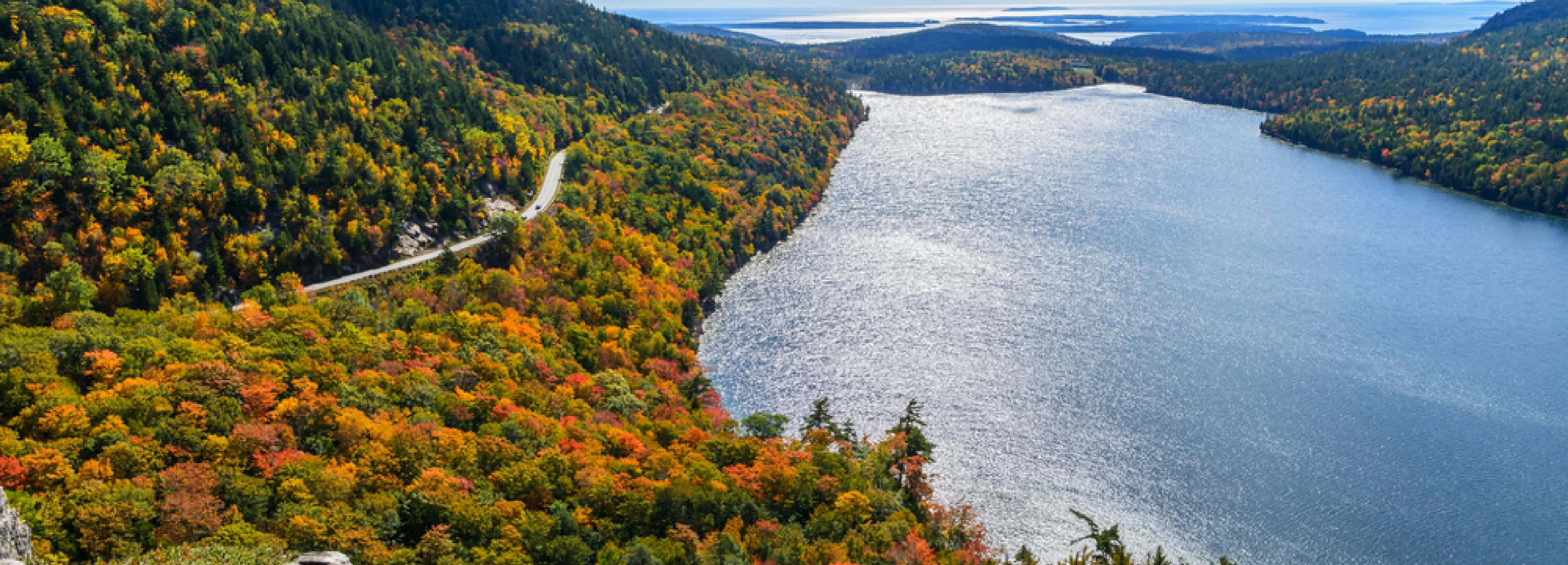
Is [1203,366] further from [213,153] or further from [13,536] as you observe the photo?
[213,153]

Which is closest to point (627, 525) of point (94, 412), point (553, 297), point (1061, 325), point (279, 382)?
point (279, 382)

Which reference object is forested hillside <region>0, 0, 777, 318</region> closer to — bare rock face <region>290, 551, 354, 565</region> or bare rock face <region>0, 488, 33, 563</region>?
bare rock face <region>0, 488, 33, 563</region>

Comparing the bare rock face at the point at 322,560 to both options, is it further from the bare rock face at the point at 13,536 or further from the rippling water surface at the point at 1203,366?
the rippling water surface at the point at 1203,366

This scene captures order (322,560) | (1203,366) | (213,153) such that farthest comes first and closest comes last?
1. (1203,366)
2. (213,153)
3. (322,560)

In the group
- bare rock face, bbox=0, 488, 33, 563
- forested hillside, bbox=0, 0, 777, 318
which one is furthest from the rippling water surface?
bare rock face, bbox=0, 488, 33, 563

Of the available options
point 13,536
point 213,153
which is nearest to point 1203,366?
point 13,536

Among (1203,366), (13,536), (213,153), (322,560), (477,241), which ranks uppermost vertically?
(213,153)
